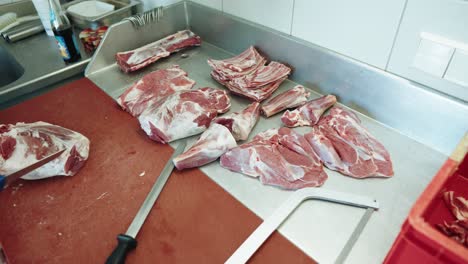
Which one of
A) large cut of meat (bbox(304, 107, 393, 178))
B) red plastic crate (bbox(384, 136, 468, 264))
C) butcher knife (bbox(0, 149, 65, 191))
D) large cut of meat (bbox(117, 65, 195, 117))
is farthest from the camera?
large cut of meat (bbox(117, 65, 195, 117))

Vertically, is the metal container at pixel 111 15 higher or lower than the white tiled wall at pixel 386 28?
lower

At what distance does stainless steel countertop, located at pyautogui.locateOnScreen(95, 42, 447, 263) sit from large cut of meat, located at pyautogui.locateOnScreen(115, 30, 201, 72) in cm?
46

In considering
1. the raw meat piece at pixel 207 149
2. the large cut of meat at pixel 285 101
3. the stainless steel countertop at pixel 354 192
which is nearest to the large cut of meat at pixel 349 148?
the stainless steel countertop at pixel 354 192

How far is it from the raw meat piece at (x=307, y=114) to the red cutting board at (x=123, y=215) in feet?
1.06

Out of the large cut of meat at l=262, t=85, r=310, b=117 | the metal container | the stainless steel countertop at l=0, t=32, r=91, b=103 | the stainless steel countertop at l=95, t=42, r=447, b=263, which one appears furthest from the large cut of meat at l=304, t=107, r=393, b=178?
the metal container

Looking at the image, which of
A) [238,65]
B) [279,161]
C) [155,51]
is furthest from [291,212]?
[155,51]

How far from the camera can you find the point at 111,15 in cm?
143

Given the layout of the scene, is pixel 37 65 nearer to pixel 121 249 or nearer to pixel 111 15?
pixel 111 15

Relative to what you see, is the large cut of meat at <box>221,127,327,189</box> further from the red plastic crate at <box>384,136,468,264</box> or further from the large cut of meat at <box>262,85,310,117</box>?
the red plastic crate at <box>384,136,468,264</box>

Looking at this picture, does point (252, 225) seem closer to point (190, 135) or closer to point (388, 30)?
point (190, 135)

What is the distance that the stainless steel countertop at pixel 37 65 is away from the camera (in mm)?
1088

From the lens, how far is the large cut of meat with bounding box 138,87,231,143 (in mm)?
923

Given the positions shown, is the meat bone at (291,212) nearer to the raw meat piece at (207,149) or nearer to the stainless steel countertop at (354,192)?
the stainless steel countertop at (354,192)

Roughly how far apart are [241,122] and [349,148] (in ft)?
1.00
